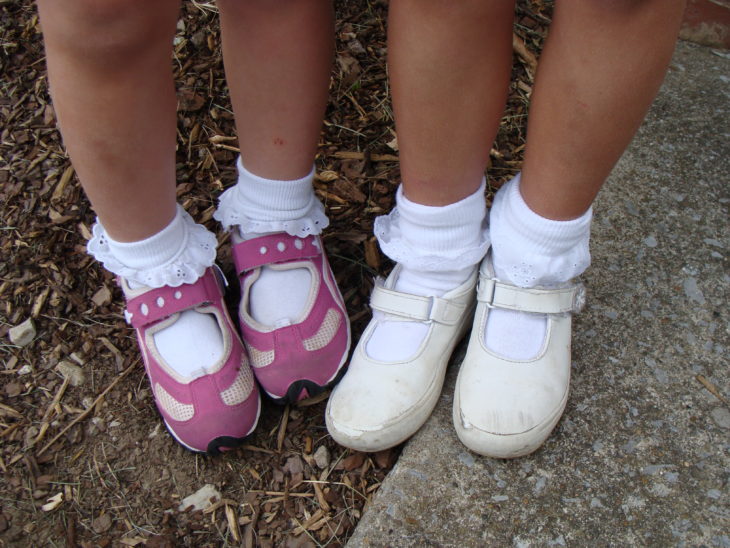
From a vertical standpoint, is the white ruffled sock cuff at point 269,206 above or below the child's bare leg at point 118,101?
below

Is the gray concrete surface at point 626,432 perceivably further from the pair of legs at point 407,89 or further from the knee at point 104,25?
the knee at point 104,25

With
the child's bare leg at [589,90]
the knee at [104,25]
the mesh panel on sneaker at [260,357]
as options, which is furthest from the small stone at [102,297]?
the child's bare leg at [589,90]

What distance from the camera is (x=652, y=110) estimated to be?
1.57 metres

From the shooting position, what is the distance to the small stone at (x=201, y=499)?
107 cm

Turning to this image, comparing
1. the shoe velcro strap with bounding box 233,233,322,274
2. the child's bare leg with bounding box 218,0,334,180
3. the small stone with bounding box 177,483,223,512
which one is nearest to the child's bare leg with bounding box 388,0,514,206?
the child's bare leg with bounding box 218,0,334,180

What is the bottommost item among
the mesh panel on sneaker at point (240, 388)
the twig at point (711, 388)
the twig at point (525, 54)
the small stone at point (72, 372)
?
the small stone at point (72, 372)

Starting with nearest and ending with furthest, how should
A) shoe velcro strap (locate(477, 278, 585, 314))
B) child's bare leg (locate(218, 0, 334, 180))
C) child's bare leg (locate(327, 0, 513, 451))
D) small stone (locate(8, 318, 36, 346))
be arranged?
child's bare leg (locate(327, 0, 513, 451))
child's bare leg (locate(218, 0, 334, 180))
shoe velcro strap (locate(477, 278, 585, 314))
small stone (locate(8, 318, 36, 346))

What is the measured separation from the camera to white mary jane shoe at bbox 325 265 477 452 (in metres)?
1.01

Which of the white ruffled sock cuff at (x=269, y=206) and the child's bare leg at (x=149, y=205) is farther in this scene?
the white ruffled sock cuff at (x=269, y=206)

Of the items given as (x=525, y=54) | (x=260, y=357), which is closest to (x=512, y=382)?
(x=260, y=357)

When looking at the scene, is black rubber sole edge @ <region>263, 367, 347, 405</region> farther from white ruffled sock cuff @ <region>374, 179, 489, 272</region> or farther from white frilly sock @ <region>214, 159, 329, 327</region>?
white ruffled sock cuff @ <region>374, 179, 489, 272</region>

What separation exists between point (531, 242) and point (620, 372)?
0.33 meters

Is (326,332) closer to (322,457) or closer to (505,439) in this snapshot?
(322,457)

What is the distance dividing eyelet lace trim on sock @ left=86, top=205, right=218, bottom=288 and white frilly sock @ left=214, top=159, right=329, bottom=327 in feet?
0.31
